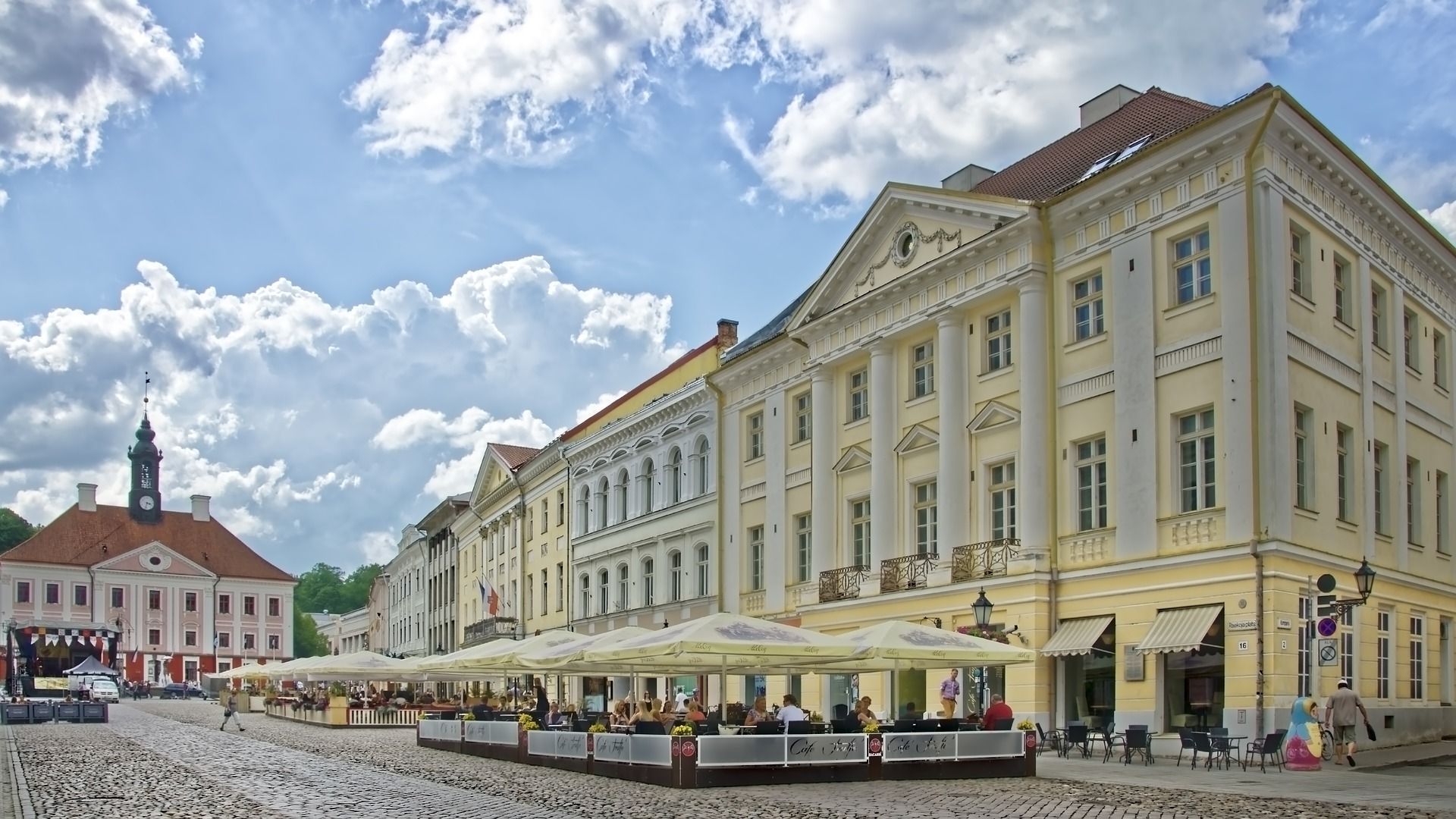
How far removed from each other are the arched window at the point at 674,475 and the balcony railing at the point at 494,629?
16613 millimetres

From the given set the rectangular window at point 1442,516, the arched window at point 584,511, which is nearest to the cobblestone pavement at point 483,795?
the rectangular window at point 1442,516

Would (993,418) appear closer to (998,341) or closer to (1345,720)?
(998,341)

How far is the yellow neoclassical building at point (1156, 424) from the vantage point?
82.8ft

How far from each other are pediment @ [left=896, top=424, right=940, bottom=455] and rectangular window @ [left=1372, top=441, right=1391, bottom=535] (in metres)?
8.71

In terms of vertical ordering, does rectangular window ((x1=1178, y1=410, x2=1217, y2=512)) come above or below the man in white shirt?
above

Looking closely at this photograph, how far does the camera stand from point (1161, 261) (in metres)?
27.2

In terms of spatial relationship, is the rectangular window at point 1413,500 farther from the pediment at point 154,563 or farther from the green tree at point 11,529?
the green tree at point 11,529

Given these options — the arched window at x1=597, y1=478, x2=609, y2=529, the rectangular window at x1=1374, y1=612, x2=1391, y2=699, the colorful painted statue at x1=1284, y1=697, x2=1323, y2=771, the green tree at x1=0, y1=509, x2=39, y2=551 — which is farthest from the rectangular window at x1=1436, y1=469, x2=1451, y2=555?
the green tree at x1=0, y1=509, x2=39, y2=551

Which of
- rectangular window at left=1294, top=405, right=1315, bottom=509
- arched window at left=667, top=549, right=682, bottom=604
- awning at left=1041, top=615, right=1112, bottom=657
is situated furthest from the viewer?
arched window at left=667, top=549, right=682, bottom=604

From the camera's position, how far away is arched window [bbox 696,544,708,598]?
145 feet

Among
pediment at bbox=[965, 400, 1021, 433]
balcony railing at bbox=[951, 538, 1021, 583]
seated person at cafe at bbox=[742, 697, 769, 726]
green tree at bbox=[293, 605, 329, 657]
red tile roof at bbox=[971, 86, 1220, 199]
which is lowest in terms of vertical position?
green tree at bbox=[293, 605, 329, 657]

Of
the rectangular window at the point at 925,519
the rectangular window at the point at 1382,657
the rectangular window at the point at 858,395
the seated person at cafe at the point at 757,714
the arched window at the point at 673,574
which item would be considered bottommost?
the seated person at cafe at the point at 757,714

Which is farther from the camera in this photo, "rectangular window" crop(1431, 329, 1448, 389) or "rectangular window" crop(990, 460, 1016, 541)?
"rectangular window" crop(1431, 329, 1448, 389)

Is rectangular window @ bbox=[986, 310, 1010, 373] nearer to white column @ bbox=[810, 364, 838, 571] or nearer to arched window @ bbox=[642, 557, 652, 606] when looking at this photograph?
white column @ bbox=[810, 364, 838, 571]
